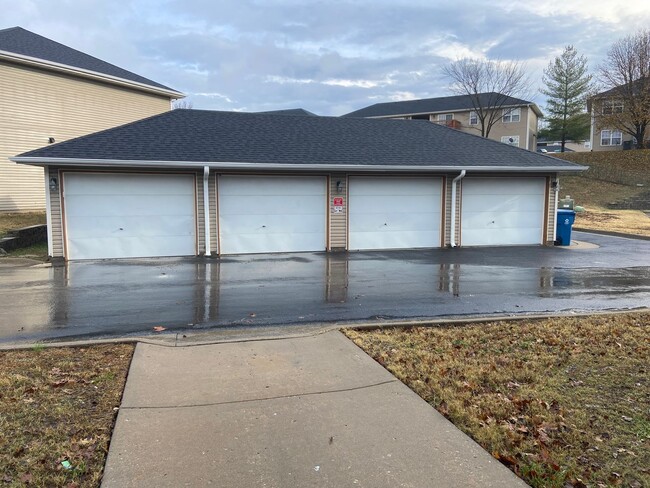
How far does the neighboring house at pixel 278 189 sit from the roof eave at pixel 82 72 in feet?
23.8

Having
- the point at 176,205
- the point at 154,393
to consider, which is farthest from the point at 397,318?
the point at 176,205

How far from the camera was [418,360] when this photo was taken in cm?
529

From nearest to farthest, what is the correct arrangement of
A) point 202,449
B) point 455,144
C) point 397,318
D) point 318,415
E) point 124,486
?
point 124,486 < point 202,449 < point 318,415 < point 397,318 < point 455,144

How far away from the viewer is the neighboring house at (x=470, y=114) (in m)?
46.7

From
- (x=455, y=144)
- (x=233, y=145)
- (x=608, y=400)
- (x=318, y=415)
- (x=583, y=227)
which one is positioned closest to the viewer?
(x=318, y=415)

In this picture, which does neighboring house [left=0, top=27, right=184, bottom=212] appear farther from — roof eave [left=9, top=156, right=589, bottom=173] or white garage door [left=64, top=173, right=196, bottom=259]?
roof eave [left=9, top=156, right=589, bottom=173]

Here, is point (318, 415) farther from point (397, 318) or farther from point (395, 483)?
point (397, 318)

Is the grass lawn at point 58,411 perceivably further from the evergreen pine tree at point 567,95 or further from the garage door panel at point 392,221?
the evergreen pine tree at point 567,95

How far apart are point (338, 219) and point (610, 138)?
43554 millimetres

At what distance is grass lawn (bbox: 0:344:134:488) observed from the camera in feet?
10.4

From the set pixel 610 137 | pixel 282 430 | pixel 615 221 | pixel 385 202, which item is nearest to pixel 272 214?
pixel 385 202

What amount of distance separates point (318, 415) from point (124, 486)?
1525 mm

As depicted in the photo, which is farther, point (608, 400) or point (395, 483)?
point (608, 400)

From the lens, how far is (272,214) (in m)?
15.1
